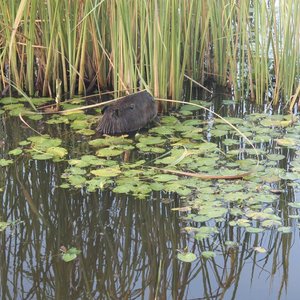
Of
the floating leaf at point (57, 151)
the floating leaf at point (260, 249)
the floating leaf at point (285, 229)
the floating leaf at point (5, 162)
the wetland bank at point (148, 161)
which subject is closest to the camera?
the wetland bank at point (148, 161)

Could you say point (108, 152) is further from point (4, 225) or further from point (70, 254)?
point (70, 254)

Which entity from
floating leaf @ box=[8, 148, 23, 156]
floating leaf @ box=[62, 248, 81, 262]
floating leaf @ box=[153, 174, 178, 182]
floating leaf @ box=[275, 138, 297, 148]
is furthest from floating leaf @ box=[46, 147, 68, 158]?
floating leaf @ box=[275, 138, 297, 148]

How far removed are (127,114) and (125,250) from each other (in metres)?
1.41

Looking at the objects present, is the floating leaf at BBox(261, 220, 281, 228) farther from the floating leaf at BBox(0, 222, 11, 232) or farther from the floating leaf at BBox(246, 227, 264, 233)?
the floating leaf at BBox(0, 222, 11, 232)

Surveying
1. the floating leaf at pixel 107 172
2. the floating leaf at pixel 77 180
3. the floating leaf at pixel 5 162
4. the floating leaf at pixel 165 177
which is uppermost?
the floating leaf at pixel 5 162

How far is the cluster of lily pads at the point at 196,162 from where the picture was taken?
3.14 metres

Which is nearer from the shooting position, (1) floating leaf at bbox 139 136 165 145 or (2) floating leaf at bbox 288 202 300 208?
(2) floating leaf at bbox 288 202 300 208

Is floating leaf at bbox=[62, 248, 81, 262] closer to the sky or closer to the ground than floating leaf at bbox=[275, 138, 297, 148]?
closer to the ground

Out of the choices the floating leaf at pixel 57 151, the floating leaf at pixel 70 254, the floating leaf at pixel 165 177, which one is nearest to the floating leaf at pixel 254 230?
the floating leaf at pixel 165 177

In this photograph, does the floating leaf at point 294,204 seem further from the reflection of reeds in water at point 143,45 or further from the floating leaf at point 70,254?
the reflection of reeds in water at point 143,45

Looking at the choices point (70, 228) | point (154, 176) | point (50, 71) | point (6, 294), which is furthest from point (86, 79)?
point (6, 294)

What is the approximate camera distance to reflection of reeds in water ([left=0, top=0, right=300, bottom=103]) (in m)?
4.25

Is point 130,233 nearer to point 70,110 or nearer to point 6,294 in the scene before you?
point 6,294

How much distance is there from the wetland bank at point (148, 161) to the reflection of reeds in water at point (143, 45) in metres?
0.01
